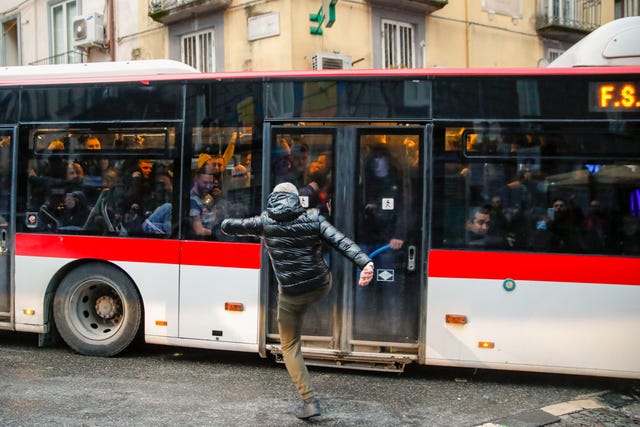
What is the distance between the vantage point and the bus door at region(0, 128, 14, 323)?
6496 millimetres

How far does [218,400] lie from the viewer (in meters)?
5.02

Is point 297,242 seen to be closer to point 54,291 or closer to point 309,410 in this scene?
point 309,410

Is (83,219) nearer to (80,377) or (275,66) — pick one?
(80,377)

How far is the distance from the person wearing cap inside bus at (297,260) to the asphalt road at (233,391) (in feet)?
1.37

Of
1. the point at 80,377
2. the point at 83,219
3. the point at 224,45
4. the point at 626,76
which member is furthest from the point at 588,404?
the point at 224,45

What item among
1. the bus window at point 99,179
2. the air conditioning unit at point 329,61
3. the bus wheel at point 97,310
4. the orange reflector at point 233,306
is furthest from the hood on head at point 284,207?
the air conditioning unit at point 329,61

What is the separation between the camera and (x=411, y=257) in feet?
18.4

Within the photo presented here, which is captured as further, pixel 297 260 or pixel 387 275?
pixel 387 275

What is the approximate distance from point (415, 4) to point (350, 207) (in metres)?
9.67

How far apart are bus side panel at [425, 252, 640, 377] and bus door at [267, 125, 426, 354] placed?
0.99 feet

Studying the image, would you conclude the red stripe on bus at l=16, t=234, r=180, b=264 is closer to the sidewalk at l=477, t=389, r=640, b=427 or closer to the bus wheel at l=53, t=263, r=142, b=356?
the bus wheel at l=53, t=263, r=142, b=356

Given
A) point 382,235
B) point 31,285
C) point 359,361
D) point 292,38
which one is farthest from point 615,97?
point 292,38

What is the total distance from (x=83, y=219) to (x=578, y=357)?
202 inches

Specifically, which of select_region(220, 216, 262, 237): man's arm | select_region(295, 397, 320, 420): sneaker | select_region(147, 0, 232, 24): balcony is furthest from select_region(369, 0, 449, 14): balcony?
select_region(295, 397, 320, 420): sneaker
